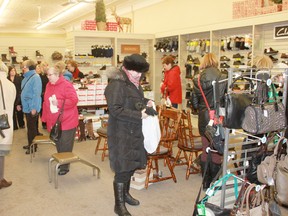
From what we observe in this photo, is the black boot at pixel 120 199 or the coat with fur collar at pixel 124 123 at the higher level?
the coat with fur collar at pixel 124 123

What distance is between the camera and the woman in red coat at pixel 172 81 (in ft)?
22.2

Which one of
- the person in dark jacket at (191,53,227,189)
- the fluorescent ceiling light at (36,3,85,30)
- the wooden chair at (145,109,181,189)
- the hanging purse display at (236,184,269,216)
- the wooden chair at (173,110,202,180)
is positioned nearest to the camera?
the hanging purse display at (236,184,269,216)

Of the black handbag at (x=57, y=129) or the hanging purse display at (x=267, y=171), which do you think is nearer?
the hanging purse display at (x=267, y=171)

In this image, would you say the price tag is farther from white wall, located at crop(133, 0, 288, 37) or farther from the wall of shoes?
white wall, located at crop(133, 0, 288, 37)

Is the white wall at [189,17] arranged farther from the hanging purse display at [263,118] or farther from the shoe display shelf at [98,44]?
the hanging purse display at [263,118]

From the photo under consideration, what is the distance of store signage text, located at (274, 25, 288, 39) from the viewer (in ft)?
18.3

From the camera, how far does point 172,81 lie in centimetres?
685

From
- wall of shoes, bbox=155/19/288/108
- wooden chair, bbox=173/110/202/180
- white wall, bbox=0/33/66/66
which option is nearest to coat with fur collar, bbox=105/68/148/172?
wooden chair, bbox=173/110/202/180

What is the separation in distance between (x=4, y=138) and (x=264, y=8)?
15.1ft

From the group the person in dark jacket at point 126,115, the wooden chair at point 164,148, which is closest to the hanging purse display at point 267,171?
the person in dark jacket at point 126,115

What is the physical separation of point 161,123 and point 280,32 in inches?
106

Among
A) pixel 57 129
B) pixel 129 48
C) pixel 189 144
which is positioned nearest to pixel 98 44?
pixel 129 48

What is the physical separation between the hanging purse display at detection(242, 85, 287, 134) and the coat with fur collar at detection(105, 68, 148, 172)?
1.00 m

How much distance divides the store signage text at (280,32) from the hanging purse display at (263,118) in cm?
343
